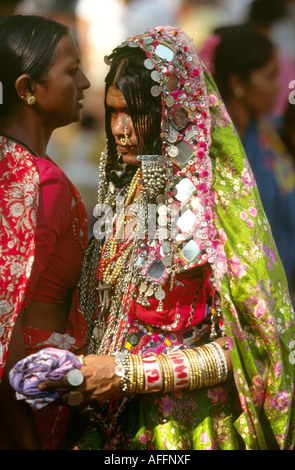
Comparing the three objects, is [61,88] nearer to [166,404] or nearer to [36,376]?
[36,376]

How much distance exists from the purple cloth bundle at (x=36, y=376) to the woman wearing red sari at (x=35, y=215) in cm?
12

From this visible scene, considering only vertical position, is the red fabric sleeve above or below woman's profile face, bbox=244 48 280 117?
below

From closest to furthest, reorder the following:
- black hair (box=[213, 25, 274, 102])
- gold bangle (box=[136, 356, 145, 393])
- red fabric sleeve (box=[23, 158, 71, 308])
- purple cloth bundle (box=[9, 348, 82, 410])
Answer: purple cloth bundle (box=[9, 348, 82, 410]) → gold bangle (box=[136, 356, 145, 393]) → red fabric sleeve (box=[23, 158, 71, 308]) → black hair (box=[213, 25, 274, 102])

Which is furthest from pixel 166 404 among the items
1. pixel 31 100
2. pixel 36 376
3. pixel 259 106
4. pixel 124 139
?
pixel 259 106

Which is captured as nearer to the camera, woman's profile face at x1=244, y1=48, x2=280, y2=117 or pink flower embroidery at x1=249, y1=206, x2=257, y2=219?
pink flower embroidery at x1=249, y1=206, x2=257, y2=219

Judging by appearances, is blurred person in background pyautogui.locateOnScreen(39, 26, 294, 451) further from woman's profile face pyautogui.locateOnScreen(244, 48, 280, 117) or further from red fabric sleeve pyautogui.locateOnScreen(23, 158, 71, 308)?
woman's profile face pyautogui.locateOnScreen(244, 48, 280, 117)

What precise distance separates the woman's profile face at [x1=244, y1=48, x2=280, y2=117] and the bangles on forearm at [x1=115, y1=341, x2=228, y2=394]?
2304 millimetres

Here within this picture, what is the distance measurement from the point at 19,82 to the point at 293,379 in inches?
60.4

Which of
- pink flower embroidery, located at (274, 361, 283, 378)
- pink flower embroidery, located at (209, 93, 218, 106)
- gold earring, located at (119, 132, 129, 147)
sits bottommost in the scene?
pink flower embroidery, located at (274, 361, 283, 378)

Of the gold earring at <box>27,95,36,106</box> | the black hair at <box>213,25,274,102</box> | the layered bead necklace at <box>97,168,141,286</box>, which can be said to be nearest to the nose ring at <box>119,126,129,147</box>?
the layered bead necklace at <box>97,168,141,286</box>

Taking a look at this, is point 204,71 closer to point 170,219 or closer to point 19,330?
point 170,219

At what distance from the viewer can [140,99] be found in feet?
8.84

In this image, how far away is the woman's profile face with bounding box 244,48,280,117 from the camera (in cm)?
442

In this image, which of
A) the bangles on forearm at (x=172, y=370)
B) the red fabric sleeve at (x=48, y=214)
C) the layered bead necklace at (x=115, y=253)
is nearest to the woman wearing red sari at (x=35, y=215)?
the red fabric sleeve at (x=48, y=214)
